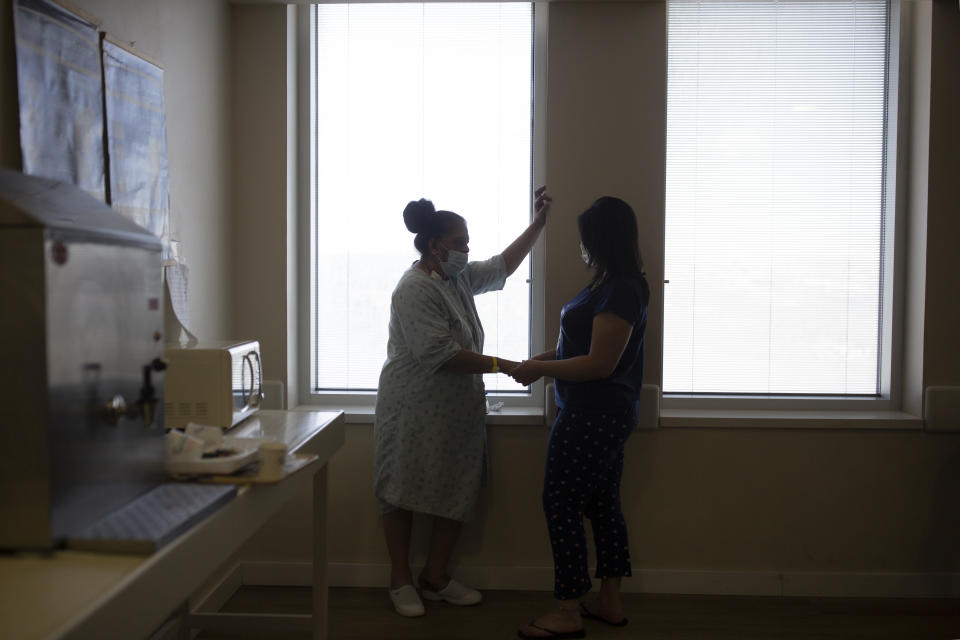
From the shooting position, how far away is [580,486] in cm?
248

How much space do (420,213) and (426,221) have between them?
4 centimetres

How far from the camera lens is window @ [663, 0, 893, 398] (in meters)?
2.98

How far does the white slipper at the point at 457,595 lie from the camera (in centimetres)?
278

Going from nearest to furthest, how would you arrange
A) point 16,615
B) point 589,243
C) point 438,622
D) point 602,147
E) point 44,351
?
1. point 16,615
2. point 44,351
3. point 589,243
4. point 438,622
5. point 602,147

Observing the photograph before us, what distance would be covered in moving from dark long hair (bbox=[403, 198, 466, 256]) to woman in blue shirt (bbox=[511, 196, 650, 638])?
1.51ft

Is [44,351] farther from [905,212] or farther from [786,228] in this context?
[905,212]

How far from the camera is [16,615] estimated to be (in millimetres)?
887

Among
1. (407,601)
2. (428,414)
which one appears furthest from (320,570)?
(428,414)

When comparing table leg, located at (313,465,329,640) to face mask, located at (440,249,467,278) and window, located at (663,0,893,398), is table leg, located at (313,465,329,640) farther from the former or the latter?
window, located at (663,0,893,398)

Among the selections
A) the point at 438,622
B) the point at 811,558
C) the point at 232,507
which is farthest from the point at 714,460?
the point at 232,507

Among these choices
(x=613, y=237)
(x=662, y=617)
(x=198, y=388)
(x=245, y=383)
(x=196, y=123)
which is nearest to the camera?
(x=198, y=388)

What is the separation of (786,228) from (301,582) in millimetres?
2353

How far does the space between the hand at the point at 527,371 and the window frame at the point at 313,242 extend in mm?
441

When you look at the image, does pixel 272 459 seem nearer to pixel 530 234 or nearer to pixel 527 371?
pixel 527 371
